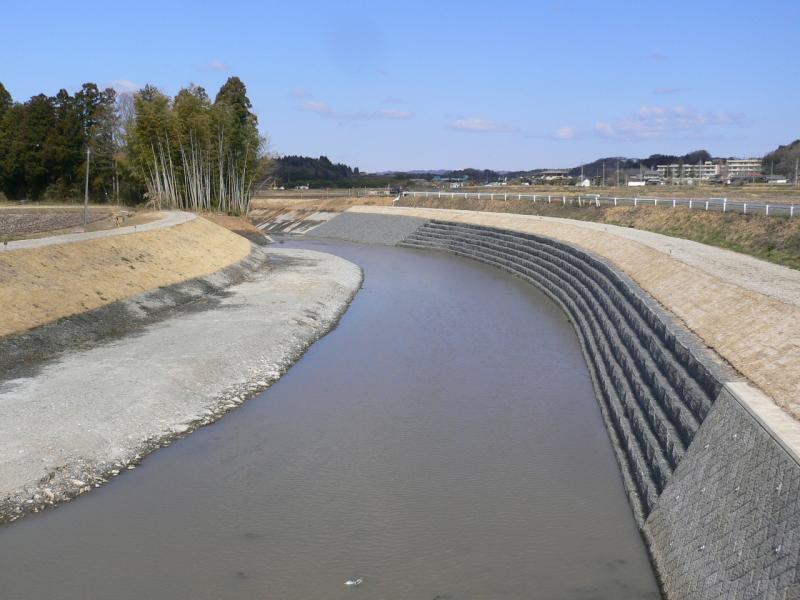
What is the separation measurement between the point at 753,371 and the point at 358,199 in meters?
77.7

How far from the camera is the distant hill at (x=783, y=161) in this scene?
12144cm

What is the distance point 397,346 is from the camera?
24.1m

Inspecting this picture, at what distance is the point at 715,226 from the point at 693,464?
2440 cm

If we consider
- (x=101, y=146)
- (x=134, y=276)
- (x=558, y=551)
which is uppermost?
(x=101, y=146)

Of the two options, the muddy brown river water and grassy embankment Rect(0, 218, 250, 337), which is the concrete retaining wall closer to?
the muddy brown river water

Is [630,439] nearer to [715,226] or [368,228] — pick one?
[715,226]

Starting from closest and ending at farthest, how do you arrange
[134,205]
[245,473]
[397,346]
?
[245,473] → [397,346] → [134,205]

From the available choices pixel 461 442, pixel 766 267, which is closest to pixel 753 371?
pixel 461 442

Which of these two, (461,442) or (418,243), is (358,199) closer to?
(418,243)

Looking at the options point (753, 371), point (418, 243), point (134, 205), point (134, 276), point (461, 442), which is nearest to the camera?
point (753, 371)

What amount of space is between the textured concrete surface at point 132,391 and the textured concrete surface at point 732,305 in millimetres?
11079

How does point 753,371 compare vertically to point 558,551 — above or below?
above

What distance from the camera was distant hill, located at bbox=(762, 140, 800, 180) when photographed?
12144 cm

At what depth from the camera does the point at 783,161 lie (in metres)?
136
